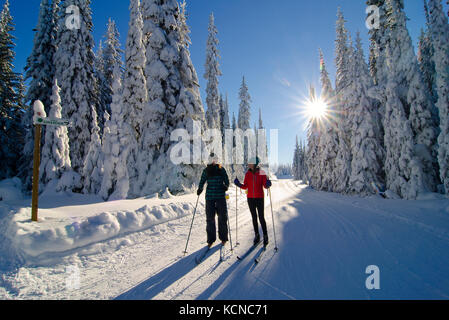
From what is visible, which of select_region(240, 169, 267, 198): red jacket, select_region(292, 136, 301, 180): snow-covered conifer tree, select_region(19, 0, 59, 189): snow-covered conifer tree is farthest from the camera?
select_region(292, 136, 301, 180): snow-covered conifer tree

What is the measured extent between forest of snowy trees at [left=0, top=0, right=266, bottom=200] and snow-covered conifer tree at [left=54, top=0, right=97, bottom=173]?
0.32 feet

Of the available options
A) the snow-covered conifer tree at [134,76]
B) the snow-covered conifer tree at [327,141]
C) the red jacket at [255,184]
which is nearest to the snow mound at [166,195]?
the snow-covered conifer tree at [134,76]

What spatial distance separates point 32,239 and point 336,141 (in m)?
29.3

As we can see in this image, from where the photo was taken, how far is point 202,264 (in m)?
4.34

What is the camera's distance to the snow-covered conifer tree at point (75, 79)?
21047mm

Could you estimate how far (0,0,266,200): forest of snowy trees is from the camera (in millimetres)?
14977

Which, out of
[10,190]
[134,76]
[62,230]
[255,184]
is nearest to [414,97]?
[255,184]

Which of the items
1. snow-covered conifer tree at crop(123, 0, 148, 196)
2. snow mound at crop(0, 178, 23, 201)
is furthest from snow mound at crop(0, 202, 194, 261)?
snow-covered conifer tree at crop(123, 0, 148, 196)

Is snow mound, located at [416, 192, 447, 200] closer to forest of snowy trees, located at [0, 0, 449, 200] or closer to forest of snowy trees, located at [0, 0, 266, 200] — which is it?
forest of snowy trees, located at [0, 0, 449, 200]

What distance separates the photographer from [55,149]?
17719 mm

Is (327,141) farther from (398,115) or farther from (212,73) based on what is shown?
(212,73)

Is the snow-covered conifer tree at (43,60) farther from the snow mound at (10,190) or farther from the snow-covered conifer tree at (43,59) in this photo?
the snow mound at (10,190)

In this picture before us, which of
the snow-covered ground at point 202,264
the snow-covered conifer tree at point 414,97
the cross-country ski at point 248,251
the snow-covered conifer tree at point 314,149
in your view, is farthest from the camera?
the snow-covered conifer tree at point 314,149

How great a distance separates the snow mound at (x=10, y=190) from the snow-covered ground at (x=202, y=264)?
32.7 feet
